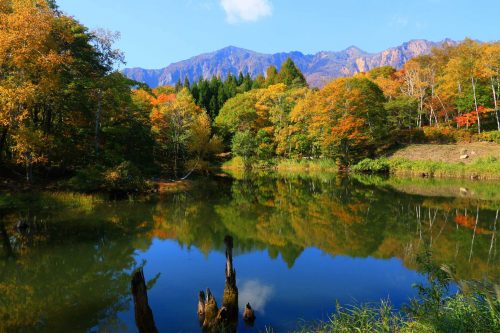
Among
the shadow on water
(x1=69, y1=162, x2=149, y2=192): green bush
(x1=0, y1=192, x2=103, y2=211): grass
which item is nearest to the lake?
(x1=0, y1=192, x2=103, y2=211): grass

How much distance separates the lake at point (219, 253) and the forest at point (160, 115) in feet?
14.0

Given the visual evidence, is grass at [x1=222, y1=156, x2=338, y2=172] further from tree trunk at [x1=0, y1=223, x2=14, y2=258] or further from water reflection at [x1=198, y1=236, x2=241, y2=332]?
water reflection at [x1=198, y1=236, x2=241, y2=332]

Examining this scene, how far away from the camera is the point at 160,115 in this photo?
32688mm

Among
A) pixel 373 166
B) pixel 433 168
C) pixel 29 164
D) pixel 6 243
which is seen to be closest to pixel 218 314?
pixel 6 243

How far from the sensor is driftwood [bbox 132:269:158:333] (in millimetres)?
6027

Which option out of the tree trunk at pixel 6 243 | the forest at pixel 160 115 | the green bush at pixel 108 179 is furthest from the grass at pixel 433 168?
the tree trunk at pixel 6 243

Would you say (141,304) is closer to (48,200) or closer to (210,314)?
(210,314)

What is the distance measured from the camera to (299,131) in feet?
168

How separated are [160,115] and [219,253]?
22.2 meters

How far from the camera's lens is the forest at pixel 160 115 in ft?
61.6

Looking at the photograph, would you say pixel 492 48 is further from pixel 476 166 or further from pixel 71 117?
pixel 71 117

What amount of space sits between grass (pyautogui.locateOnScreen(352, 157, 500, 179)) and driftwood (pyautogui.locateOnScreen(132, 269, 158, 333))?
35.4 metres

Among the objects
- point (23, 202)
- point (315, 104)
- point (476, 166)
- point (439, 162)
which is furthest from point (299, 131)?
point (23, 202)

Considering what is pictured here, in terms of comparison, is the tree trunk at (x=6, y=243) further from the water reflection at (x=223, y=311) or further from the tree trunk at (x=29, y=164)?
the water reflection at (x=223, y=311)
